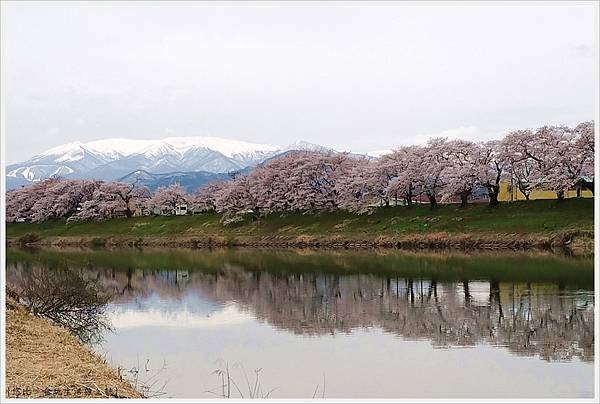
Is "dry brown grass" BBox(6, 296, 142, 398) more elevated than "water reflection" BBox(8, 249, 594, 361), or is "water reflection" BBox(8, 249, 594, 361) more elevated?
"dry brown grass" BBox(6, 296, 142, 398)

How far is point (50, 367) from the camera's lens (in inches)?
460

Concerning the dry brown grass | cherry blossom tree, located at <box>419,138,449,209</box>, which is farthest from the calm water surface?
cherry blossom tree, located at <box>419,138,449,209</box>

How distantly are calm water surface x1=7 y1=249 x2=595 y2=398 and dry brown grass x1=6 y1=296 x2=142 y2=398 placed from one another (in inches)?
53.0

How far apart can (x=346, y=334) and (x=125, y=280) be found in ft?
61.9

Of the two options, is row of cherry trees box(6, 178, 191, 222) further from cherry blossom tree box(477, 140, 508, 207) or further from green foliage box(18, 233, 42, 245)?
cherry blossom tree box(477, 140, 508, 207)

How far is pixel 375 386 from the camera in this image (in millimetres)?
13070

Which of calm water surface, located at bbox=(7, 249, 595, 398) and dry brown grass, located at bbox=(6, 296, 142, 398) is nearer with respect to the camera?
dry brown grass, located at bbox=(6, 296, 142, 398)

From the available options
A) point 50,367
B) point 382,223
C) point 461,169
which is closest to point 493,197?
point 461,169

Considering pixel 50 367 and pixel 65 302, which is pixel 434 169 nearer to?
pixel 65 302

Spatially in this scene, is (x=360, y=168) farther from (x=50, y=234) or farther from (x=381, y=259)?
(x=50, y=234)

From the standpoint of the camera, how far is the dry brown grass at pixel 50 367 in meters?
9.70

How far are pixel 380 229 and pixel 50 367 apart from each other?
149ft

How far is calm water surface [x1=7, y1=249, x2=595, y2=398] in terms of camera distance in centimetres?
1332

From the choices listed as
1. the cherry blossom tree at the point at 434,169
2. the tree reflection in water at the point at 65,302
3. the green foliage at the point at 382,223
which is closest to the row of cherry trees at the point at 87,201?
the green foliage at the point at 382,223
